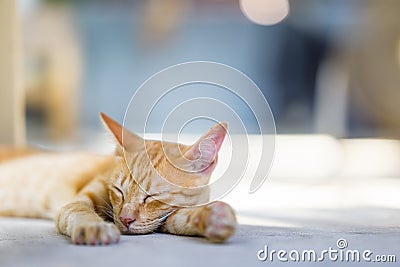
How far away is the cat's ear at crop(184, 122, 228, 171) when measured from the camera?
106cm

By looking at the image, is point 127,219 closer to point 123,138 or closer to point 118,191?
point 118,191

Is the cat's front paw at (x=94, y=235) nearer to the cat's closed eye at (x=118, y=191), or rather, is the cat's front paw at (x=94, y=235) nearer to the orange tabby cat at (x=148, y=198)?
the orange tabby cat at (x=148, y=198)

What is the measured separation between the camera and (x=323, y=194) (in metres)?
1.84

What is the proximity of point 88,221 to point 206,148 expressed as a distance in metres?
0.26

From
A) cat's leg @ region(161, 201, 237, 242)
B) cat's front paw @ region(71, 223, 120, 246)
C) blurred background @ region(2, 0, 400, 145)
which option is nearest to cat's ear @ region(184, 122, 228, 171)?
cat's leg @ region(161, 201, 237, 242)

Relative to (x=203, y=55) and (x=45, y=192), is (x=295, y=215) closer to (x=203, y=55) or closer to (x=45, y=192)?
(x=45, y=192)

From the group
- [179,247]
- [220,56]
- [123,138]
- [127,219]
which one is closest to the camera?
[179,247]

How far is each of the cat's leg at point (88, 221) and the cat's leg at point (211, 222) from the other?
0.14m

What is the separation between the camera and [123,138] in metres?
1.19

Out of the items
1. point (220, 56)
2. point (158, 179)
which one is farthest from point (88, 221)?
point (220, 56)

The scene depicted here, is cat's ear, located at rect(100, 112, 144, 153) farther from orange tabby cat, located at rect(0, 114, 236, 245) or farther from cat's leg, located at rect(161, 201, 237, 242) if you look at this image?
cat's leg, located at rect(161, 201, 237, 242)

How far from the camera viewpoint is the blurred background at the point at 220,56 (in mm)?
3115

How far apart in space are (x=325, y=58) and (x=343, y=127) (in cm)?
43

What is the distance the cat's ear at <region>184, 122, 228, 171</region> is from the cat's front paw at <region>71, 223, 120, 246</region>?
0.79 feet
